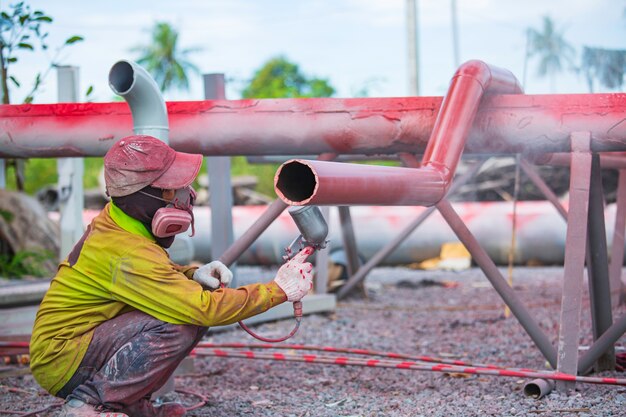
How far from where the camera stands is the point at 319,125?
4211 millimetres

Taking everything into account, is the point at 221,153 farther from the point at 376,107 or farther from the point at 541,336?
the point at 541,336

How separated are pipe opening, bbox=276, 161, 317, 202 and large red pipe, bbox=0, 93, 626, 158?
1412 mm

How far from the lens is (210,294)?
9.75 feet

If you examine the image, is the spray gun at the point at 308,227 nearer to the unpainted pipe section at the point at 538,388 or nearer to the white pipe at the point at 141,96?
the white pipe at the point at 141,96

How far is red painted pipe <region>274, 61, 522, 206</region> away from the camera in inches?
109

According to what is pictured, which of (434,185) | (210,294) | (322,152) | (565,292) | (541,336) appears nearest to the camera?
(210,294)

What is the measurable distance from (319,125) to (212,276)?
125 centimetres

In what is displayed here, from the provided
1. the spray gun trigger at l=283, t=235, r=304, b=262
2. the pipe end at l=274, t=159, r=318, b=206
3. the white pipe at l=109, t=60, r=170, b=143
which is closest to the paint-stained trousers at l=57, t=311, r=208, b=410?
the spray gun trigger at l=283, t=235, r=304, b=262

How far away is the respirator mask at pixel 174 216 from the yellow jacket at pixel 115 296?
73mm

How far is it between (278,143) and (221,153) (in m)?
0.34

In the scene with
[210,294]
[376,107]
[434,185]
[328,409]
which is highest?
[376,107]

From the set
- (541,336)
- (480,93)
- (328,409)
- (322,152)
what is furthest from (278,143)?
(541,336)

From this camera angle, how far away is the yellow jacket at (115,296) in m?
2.95

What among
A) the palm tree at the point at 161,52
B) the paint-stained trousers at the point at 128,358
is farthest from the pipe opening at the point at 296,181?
the palm tree at the point at 161,52
